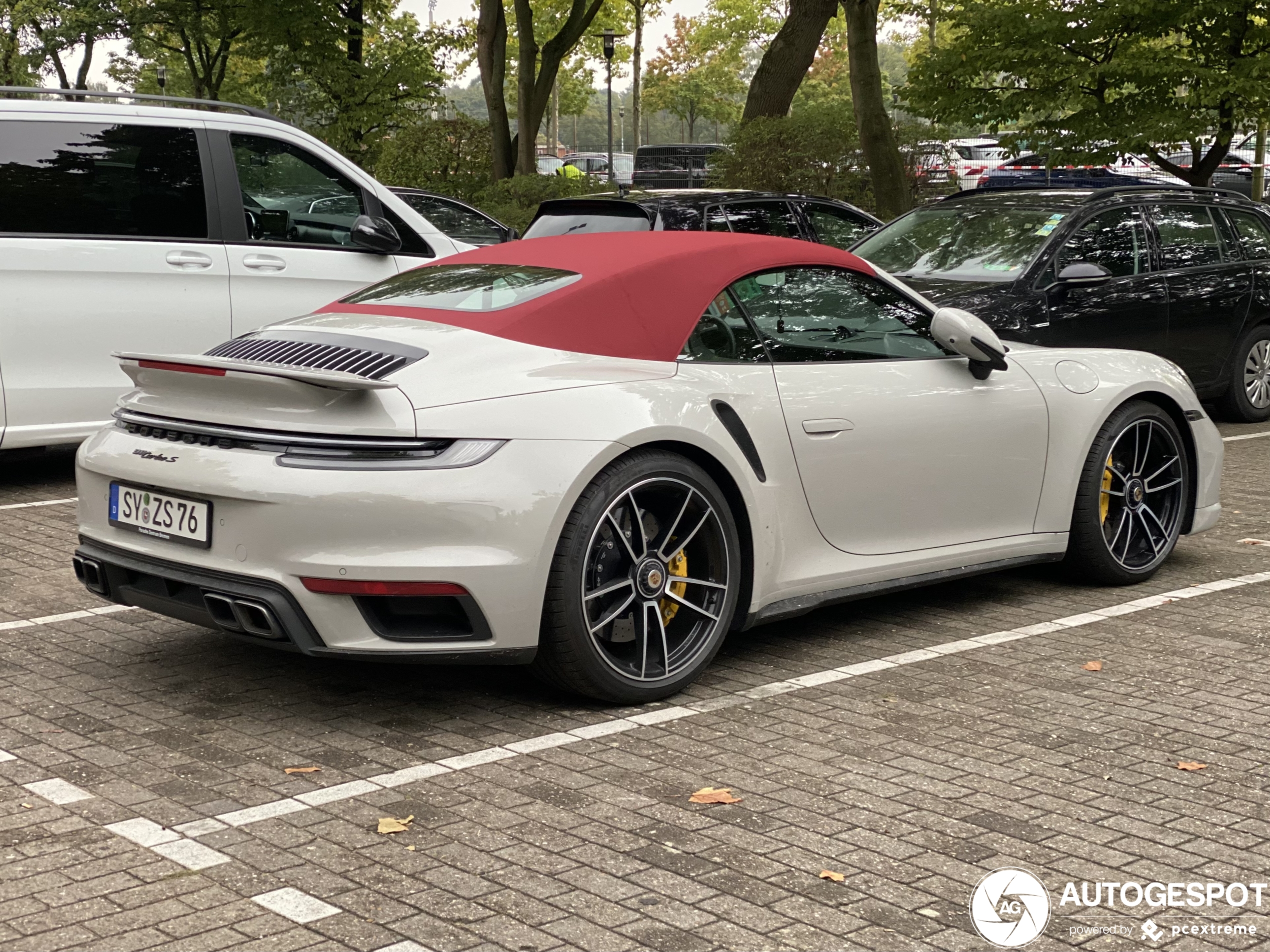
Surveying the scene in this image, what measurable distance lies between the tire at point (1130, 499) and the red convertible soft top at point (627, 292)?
153cm

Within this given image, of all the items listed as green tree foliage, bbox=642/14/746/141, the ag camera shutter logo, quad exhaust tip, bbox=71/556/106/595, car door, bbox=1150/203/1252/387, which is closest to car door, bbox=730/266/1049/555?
the ag camera shutter logo

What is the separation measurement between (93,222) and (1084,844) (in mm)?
6534

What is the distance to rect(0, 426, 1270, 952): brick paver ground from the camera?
3412mm

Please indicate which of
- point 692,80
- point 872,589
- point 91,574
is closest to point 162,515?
point 91,574

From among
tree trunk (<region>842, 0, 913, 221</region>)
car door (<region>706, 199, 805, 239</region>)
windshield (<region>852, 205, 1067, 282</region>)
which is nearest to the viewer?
windshield (<region>852, 205, 1067, 282</region>)

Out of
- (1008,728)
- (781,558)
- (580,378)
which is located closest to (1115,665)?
(1008,728)

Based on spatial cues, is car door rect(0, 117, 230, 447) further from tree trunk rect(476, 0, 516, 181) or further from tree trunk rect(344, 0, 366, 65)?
tree trunk rect(344, 0, 366, 65)

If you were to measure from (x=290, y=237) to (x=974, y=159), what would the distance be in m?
29.2

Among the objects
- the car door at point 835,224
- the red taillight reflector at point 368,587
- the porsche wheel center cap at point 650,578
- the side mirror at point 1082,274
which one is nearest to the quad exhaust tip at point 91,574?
the red taillight reflector at point 368,587

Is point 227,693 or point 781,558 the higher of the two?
point 781,558

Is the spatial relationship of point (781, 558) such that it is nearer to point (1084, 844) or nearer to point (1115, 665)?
point (1115, 665)

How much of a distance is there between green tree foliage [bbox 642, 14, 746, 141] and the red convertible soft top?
215ft

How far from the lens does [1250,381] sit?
39.2ft

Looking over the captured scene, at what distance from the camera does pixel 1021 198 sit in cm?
1080
